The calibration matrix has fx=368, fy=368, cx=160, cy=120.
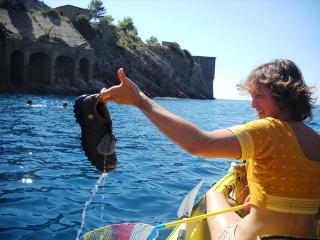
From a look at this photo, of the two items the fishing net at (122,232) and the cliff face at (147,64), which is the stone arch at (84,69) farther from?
the fishing net at (122,232)

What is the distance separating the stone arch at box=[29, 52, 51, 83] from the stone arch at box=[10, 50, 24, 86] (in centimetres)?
216

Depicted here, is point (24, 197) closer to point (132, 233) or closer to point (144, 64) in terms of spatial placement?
point (132, 233)

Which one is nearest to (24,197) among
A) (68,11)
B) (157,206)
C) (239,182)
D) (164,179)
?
(157,206)

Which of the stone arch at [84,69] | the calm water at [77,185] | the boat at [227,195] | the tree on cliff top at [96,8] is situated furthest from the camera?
the tree on cliff top at [96,8]

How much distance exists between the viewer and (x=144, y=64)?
7588 centimetres

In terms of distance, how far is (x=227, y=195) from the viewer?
5062mm

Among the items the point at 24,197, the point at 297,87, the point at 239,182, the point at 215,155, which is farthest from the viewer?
the point at 24,197

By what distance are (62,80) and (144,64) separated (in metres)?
25.0

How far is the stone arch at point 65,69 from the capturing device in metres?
54.6

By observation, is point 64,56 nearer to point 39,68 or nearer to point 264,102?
point 39,68

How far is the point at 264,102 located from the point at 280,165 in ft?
1.74

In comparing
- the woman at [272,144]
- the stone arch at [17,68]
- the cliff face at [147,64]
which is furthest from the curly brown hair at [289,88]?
the cliff face at [147,64]

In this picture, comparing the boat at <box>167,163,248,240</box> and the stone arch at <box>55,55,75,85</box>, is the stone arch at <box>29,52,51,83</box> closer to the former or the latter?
the stone arch at <box>55,55,75,85</box>

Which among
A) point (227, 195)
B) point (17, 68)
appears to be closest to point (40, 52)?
point (17, 68)
